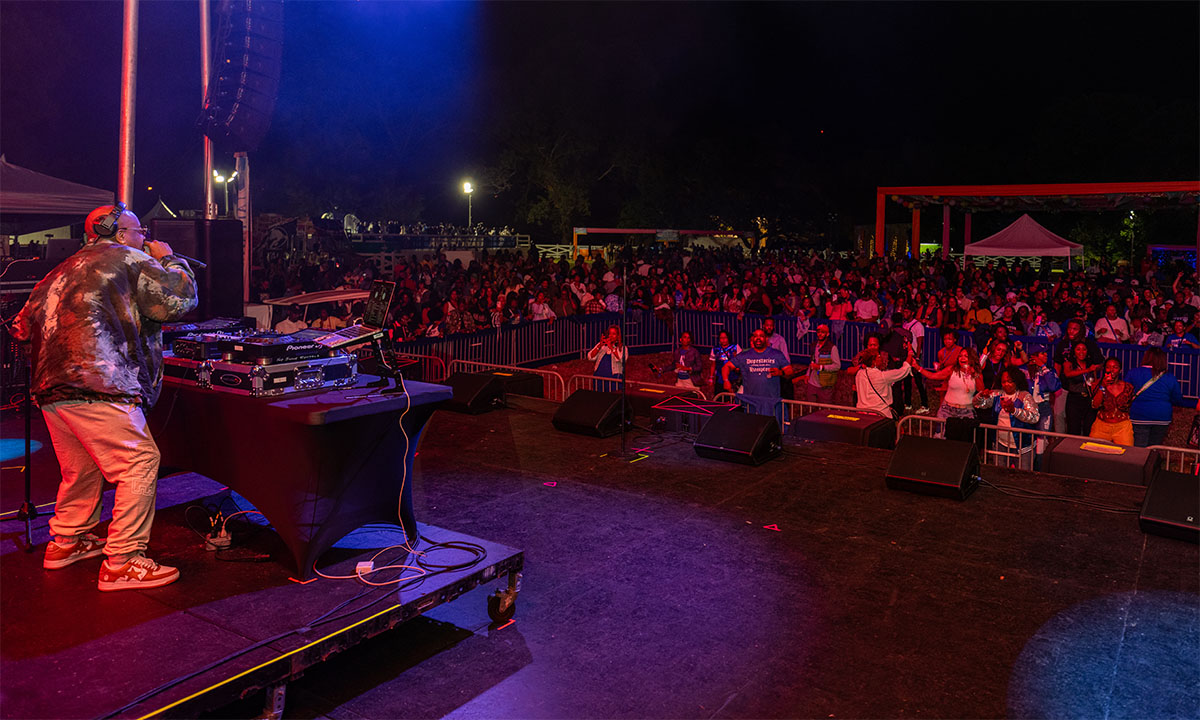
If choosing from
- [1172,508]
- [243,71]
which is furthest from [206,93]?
[1172,508]

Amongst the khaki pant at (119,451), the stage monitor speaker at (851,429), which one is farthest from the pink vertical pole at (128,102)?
the stage monitor speaker at (851,429)

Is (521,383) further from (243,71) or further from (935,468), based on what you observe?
(935,468)

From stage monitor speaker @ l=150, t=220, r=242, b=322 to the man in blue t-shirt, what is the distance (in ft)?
16.5

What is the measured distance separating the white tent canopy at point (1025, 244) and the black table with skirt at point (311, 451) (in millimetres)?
20671

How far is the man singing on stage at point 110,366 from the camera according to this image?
161 inches

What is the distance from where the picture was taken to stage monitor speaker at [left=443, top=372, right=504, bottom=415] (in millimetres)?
10148

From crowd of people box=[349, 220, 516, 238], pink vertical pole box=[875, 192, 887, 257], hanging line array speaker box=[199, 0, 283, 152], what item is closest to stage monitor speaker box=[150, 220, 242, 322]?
hanging line array speaker box=[199, 0, 283, 152]

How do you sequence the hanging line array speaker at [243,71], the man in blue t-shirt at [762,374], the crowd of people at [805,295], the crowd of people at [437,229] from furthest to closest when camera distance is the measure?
the crowd of people at [437,229] → the crowd of people at [805,295] → the man in blue t-shirt at [762,374] → the hanging line array speaker at [243,71]

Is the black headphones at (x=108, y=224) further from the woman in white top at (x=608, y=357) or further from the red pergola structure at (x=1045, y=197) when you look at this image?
the red pergola structure at (x=1045, y=197)

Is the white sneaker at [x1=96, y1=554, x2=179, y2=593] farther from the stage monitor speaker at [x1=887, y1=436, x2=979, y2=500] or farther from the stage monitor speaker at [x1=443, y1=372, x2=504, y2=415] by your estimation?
the stage monitor speaker at [x1=443, y1=372, x2=504, y2=415]

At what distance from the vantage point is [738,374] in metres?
10.7

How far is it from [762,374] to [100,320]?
6.68 meters

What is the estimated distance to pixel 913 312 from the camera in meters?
16.2

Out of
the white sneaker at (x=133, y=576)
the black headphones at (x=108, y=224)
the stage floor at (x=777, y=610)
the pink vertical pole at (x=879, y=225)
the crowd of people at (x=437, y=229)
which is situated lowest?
the stage floor at (x=777, y=610)
